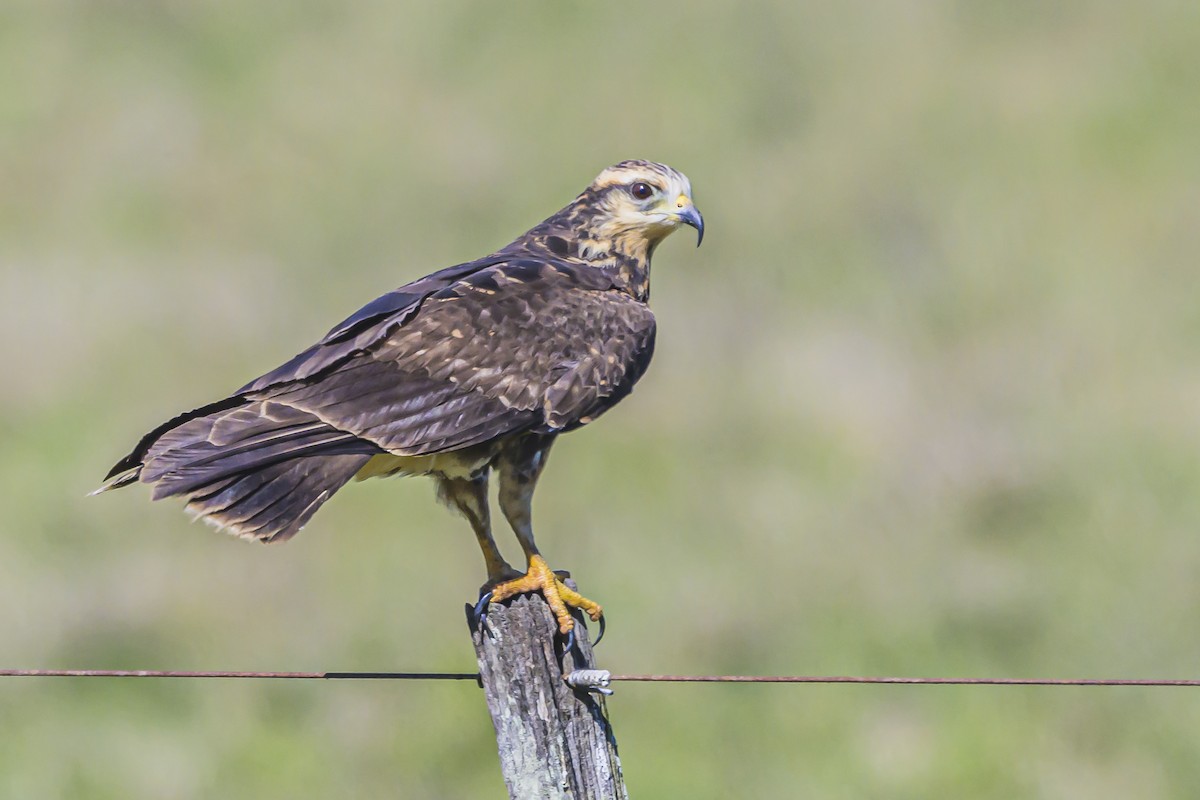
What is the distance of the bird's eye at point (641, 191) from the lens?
17.7ft

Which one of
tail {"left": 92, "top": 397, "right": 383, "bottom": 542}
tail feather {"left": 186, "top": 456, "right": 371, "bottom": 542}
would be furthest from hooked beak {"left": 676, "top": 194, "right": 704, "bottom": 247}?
tail feather {"left": 186, "top": 456, "right": 371, "bottom": 542}

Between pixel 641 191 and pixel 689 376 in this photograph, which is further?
pixel 689 376

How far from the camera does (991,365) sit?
9.50 metres

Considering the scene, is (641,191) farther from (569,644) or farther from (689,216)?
(569,644)

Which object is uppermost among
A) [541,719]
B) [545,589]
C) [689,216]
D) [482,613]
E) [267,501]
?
[689,216]

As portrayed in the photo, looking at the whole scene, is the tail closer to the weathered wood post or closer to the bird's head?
the weathered wood post

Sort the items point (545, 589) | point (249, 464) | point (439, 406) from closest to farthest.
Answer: point (249, 464)
point (545, 589)
point (439, 406)

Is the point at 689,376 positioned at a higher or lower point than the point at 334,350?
higher

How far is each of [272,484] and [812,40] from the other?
1134 cm

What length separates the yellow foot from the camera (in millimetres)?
4141

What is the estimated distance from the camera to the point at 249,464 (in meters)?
3.93

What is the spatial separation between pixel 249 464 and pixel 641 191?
1.91 m

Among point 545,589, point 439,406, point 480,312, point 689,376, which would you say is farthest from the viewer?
point 689,376

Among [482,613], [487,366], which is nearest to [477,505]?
[487,366]
